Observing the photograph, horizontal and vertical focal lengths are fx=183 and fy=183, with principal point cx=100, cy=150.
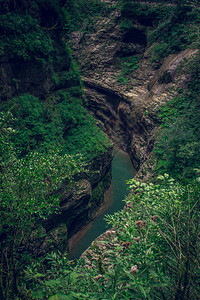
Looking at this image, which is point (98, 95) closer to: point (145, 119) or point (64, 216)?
point (145, 119)

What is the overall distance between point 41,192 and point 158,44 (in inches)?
615

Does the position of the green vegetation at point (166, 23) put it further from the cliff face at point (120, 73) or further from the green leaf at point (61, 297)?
the green leaf at point (61, 297)

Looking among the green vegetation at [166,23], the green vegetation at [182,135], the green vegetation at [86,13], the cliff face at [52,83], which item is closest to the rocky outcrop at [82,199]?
the cliff face at [52,83]

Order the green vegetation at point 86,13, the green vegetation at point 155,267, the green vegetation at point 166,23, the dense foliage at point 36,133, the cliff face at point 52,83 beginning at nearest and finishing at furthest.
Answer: the green vegetation at point 155,267 < the dense foliage at point 36,133 < the cliff face at point 52,83 < the green vegetation at point 166,23 < the green vegetation at point 86,13

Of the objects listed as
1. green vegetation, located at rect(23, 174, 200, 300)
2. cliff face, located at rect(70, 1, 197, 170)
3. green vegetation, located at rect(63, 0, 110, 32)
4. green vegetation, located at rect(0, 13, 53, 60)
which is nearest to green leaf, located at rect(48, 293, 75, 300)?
green vegetation, located at rect(23, 174, 200, 300)

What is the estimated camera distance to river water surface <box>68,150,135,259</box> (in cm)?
924

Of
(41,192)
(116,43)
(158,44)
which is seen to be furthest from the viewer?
(116,43)

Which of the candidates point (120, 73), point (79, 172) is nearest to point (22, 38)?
point (79, 172)

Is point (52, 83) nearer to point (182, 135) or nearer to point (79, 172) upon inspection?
point (79, 172)

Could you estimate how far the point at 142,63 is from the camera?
17078 mm

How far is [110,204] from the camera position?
1165 centimetres

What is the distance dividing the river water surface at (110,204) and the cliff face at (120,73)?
0.91m

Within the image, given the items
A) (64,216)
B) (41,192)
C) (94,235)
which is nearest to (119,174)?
(94,235)

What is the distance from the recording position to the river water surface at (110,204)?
9242 mm
